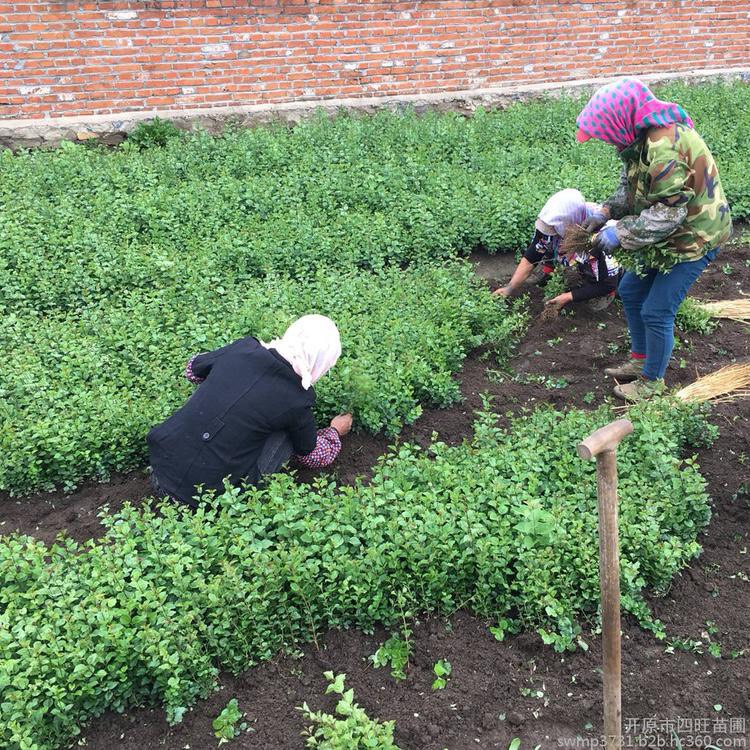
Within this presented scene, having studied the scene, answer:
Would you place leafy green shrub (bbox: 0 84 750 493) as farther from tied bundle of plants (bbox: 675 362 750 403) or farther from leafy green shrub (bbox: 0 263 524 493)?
tied bundle of plants (bbox: 675 362 750 403)

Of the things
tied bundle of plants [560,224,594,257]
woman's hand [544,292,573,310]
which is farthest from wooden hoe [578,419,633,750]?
woman's hand [544,292,573,310]

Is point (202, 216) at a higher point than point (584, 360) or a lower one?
higher

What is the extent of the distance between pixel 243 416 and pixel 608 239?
7.91ft

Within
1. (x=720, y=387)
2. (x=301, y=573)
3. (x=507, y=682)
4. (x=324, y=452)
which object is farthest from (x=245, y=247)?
(x=507, y=682)

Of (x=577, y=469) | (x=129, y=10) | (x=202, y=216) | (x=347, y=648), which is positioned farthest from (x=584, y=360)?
(x=129, y=10)

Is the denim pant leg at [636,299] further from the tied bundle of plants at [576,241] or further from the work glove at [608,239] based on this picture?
the tied bundle of plants at [576,241]

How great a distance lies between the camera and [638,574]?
3.38 m

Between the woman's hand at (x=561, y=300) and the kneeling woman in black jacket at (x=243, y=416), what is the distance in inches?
93.2

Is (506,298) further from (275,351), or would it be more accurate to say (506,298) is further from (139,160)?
(139,160)

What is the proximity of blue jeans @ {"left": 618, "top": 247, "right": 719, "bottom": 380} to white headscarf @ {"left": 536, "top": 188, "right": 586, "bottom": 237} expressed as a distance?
76 cm

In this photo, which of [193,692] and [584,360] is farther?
[584,360]

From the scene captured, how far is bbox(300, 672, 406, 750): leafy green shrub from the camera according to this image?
2.62 m

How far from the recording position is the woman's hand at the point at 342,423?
4.29 meters

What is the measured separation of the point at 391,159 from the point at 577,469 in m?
4.47
